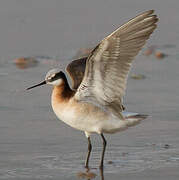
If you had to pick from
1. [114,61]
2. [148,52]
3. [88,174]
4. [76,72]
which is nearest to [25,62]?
[148,52]

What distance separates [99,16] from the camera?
1731 centimetres

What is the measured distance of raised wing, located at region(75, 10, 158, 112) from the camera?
30.0 feet

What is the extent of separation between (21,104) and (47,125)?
1.14 metres

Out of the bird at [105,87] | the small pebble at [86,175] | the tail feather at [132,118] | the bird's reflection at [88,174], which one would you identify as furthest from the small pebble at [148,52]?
the small pebble at [86,175]

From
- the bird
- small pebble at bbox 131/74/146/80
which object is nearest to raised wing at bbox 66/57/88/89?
the bird

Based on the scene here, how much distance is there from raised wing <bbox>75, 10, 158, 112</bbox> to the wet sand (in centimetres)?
80

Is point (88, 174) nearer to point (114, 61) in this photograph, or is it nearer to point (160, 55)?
point (114, 61)

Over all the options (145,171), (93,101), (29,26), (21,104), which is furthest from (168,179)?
(29,26)

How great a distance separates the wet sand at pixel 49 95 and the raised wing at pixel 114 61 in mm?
798

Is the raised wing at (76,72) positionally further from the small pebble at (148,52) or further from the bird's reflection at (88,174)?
the small pebble at (148,52)

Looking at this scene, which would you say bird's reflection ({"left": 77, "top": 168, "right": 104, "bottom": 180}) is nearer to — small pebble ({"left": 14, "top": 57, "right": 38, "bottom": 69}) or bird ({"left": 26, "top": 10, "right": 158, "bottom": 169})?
bird ({"left": 26, "top": 10, "right": 158, "bottom": 169})

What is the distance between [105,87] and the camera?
31.9 feet

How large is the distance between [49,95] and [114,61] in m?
3.34

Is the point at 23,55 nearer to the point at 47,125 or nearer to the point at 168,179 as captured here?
the point at 47,125
